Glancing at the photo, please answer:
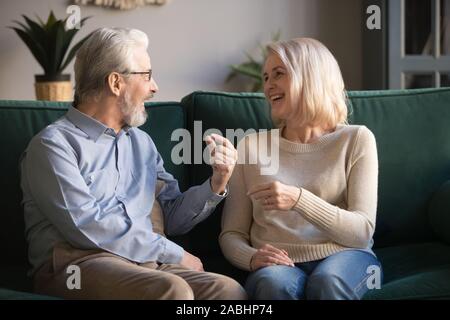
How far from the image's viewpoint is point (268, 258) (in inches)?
67.9

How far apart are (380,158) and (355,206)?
1.27ft

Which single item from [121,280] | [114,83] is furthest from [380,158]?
[121,280]

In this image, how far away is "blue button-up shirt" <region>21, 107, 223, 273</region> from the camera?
1.62 m

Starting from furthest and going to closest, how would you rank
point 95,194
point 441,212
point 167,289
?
1. point 441,212
2. point 95,194
3. point 167,289

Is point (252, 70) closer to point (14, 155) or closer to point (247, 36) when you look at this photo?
point (247, 36)

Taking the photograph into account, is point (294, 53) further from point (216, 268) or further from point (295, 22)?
point (295, 22)

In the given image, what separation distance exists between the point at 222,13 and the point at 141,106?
218 centimetres

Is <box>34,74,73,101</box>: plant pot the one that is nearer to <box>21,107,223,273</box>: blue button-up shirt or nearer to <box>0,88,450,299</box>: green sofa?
<box>0,88,450,299</box>: green sofa

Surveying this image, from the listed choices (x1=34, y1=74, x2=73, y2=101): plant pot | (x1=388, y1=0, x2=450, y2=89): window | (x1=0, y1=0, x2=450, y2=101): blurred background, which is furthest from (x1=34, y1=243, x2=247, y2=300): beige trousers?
(x1=388, y1=0, x2=450, y2=89): window

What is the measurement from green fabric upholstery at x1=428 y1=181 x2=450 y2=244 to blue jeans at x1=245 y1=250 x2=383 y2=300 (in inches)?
15.0

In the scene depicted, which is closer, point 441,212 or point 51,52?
point 441,212

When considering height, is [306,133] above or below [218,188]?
above

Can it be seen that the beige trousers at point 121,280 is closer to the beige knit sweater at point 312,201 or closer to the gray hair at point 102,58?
the beige knit sweater at point 312,201

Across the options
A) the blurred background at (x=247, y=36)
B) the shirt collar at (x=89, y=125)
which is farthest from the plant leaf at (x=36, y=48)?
the shirt collar at (x=89, y=125)
